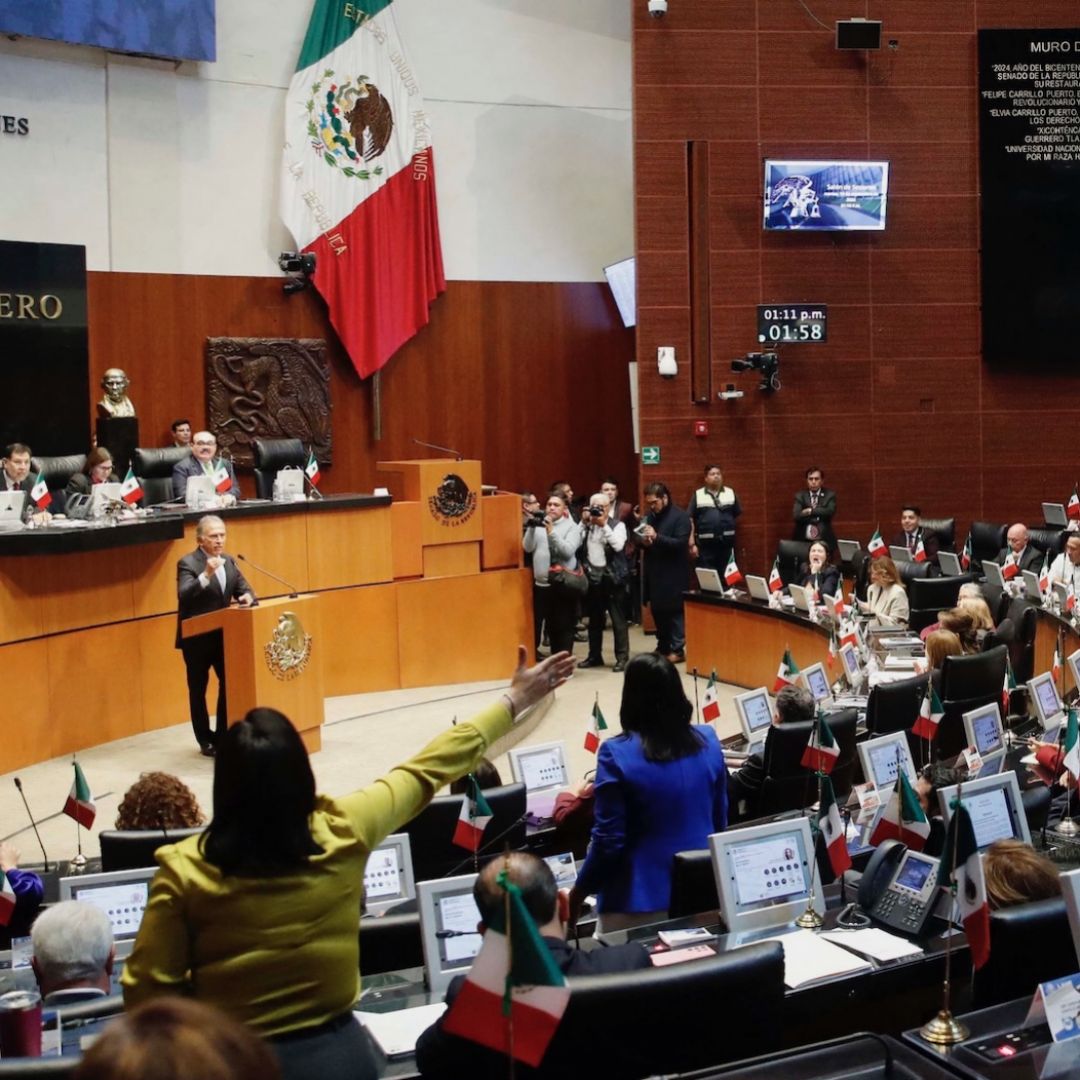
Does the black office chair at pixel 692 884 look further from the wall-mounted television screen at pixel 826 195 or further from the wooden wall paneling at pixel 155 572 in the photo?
the wall-mounted television screen at pixel 826 195

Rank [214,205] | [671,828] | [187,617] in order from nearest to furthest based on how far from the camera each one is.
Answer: [671,828]
[187,617]
[214,205]

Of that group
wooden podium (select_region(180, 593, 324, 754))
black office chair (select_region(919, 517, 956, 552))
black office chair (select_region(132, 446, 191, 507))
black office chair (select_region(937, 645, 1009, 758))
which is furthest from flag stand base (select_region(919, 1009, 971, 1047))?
black office chair (select_region(919, 517, 956, 552))

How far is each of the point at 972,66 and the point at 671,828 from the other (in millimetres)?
12886

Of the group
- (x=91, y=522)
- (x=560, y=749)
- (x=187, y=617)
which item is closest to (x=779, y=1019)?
(x=560, y=749)

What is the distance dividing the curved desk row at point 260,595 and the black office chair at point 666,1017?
6.62m

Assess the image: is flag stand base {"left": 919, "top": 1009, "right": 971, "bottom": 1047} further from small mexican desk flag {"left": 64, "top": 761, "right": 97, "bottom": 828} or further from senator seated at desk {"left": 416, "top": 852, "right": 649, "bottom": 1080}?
small mexican desk flag {"left": 64, "top": 761, "right": 97, "bottom": 828}

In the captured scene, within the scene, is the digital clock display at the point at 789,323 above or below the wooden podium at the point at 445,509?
above

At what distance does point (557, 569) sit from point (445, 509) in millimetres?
1027

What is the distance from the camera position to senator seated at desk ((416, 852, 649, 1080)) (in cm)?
259

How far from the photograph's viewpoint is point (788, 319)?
14.6 metres

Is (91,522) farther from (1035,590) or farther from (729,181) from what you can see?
(729,181)

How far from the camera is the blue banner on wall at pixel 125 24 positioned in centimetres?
1230

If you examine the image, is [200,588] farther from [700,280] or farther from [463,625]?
[700,280]

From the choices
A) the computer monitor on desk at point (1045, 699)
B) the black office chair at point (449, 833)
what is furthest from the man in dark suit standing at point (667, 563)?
the black office chair at point (449, 833)
